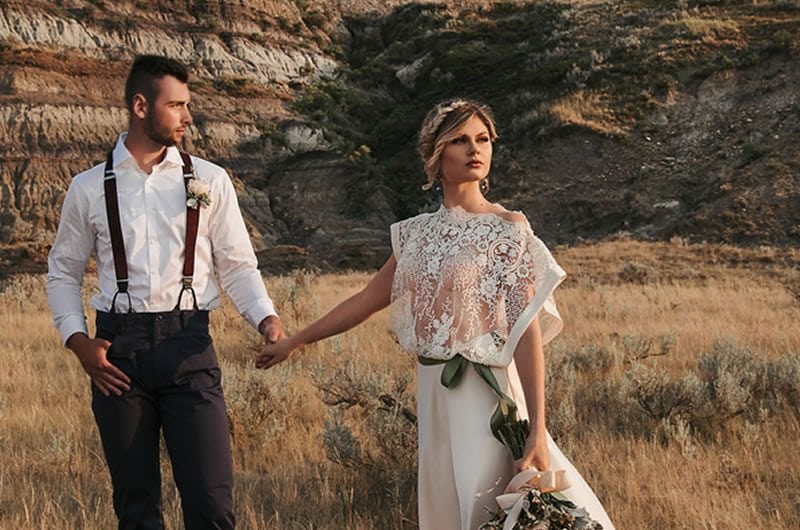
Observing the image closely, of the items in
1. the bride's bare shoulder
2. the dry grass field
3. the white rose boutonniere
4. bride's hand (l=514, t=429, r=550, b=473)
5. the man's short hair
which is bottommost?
the dry grass field

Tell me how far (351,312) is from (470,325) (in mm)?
659

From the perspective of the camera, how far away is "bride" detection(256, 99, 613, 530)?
128 inches

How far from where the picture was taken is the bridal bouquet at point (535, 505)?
2896 mm

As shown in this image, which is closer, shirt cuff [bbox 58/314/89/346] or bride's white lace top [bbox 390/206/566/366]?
bride's white lace top [bbox 390/206/566/366]

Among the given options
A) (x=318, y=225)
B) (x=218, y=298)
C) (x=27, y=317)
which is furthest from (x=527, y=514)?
(x=318, y=225)

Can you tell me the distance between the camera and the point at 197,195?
3.52 metres

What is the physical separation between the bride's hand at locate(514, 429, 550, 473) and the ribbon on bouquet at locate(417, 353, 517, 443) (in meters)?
0.11

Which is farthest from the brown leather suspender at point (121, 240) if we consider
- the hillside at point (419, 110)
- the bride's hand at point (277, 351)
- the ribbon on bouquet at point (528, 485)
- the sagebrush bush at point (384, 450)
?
the hillside at point (419, 110)

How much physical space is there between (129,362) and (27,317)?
10.5 m

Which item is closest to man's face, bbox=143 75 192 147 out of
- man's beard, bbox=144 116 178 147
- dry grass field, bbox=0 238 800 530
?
man's beard, bbox=144 116 178 147

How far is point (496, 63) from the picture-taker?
49656 mm

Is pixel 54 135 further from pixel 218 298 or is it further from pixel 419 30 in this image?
pixel 218 298

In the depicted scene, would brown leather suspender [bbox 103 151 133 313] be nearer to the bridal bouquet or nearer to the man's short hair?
the man's short hair

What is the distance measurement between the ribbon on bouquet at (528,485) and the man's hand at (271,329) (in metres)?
1.21
